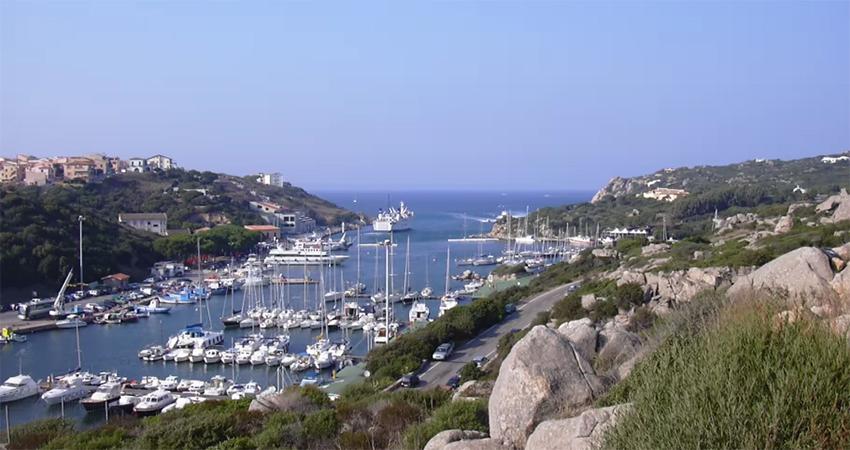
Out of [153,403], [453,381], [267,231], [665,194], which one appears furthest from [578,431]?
[665,194]

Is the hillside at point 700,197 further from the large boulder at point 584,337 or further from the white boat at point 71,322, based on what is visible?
the white boat at point 71,322

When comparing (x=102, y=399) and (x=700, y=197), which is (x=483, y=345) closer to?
(x=102, y=399)

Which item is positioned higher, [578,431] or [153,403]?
[578,431]

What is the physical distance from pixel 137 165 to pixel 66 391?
73.0 m

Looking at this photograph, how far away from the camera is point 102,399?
18.7m

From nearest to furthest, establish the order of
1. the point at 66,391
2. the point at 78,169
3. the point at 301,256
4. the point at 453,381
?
1. the point at 453,381
2. the point at 66,391
3. the point at 301,256
4. the point at 78,169

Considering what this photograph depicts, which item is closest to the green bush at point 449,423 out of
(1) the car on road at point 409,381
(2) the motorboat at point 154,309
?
(1) the car on road at point 409,381

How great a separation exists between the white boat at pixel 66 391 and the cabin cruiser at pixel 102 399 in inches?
18.6

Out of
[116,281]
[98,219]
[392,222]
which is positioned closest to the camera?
[116,281]

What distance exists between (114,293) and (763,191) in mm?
43145

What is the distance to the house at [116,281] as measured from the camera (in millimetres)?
37531

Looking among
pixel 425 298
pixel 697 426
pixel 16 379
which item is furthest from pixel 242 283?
pixel 697 426

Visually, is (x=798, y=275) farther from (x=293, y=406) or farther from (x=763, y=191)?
(x=763, y=191)

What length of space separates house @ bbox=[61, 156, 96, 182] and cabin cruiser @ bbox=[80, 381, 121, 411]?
54071 mm
